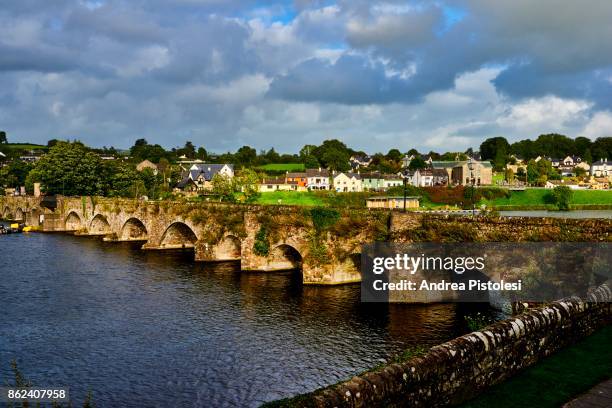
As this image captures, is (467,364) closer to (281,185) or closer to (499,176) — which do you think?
(281,185)

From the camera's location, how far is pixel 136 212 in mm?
70812

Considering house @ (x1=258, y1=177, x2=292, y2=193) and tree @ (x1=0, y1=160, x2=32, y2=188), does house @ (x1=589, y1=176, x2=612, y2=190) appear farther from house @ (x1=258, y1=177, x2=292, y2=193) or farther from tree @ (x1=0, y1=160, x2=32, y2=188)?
tree @ (x1=0, y1=160, x2=32, y2=188)

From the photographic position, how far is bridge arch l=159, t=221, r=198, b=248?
64875 mm

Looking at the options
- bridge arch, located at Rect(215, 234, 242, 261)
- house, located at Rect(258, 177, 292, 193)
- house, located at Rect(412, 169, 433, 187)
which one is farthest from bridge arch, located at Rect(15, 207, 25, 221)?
house, located at Rect(412, 169, 433, 187)

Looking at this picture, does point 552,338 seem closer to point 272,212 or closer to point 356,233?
point 356,233

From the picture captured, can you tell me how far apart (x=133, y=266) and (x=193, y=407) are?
1398 inches

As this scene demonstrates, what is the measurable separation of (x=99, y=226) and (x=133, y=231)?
427 inches

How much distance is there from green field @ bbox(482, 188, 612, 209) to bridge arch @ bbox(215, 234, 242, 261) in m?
80.5

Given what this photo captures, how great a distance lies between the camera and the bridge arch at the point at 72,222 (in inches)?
3487

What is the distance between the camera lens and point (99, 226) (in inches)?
3273

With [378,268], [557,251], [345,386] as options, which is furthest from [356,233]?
[345,386]

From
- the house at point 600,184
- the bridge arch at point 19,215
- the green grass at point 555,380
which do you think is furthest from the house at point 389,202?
the bridge arch at point 19,215

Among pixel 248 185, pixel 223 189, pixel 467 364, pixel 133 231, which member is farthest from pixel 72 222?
pixel 467 364

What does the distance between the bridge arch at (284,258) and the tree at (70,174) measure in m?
65.2
